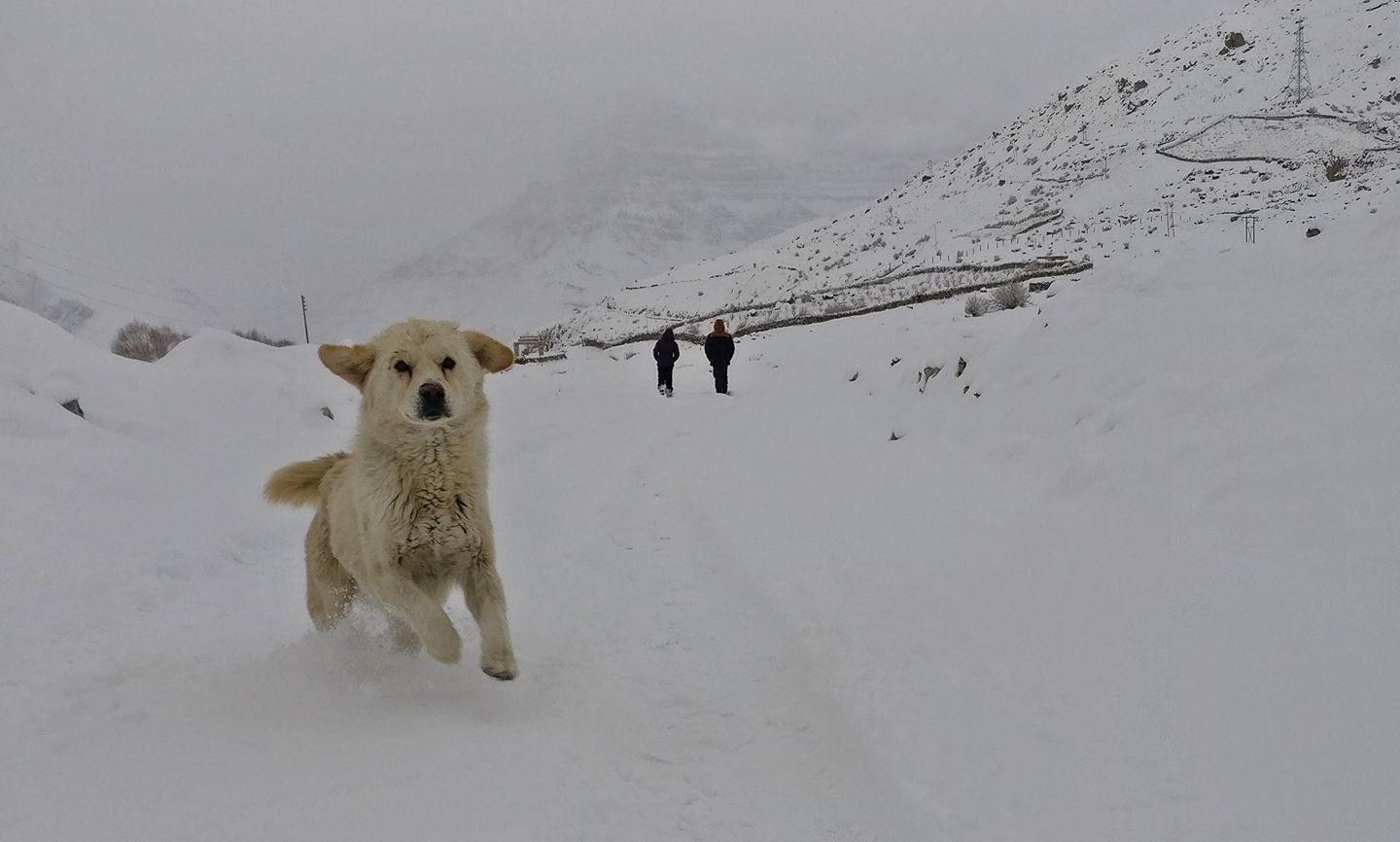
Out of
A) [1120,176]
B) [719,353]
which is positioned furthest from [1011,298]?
[1120,176]

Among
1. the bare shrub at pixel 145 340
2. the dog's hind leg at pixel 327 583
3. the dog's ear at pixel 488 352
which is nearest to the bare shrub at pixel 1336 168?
the dog's ear at pixel 488 352

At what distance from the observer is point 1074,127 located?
2398 inches

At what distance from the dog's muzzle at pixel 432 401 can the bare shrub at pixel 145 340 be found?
78.3 ft

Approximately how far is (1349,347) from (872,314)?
17943 millimetres

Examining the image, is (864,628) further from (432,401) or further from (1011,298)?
(1011,298)

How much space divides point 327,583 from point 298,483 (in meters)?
0.88

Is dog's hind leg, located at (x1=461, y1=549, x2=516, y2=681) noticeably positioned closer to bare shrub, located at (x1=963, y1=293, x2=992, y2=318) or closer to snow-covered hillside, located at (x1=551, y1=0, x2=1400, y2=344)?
bare shrub, located at (x1=963, y1=293, x2=992, y2=318)

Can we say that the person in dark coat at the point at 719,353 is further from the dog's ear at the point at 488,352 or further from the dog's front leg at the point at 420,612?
the dog's front leg at the point at 420,612

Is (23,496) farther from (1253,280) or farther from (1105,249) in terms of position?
(1105,249)

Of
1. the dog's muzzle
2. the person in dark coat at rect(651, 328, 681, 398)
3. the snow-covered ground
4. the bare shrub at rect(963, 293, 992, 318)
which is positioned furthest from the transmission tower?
the dog's muzzle

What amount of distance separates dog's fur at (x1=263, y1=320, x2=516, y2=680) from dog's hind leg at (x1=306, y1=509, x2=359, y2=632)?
16 centimetres

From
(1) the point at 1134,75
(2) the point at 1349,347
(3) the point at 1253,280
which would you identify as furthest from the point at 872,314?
(1) the point at 1134,75

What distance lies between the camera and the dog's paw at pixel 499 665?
13.2 ft

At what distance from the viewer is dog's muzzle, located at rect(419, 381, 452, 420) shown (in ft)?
13.0
